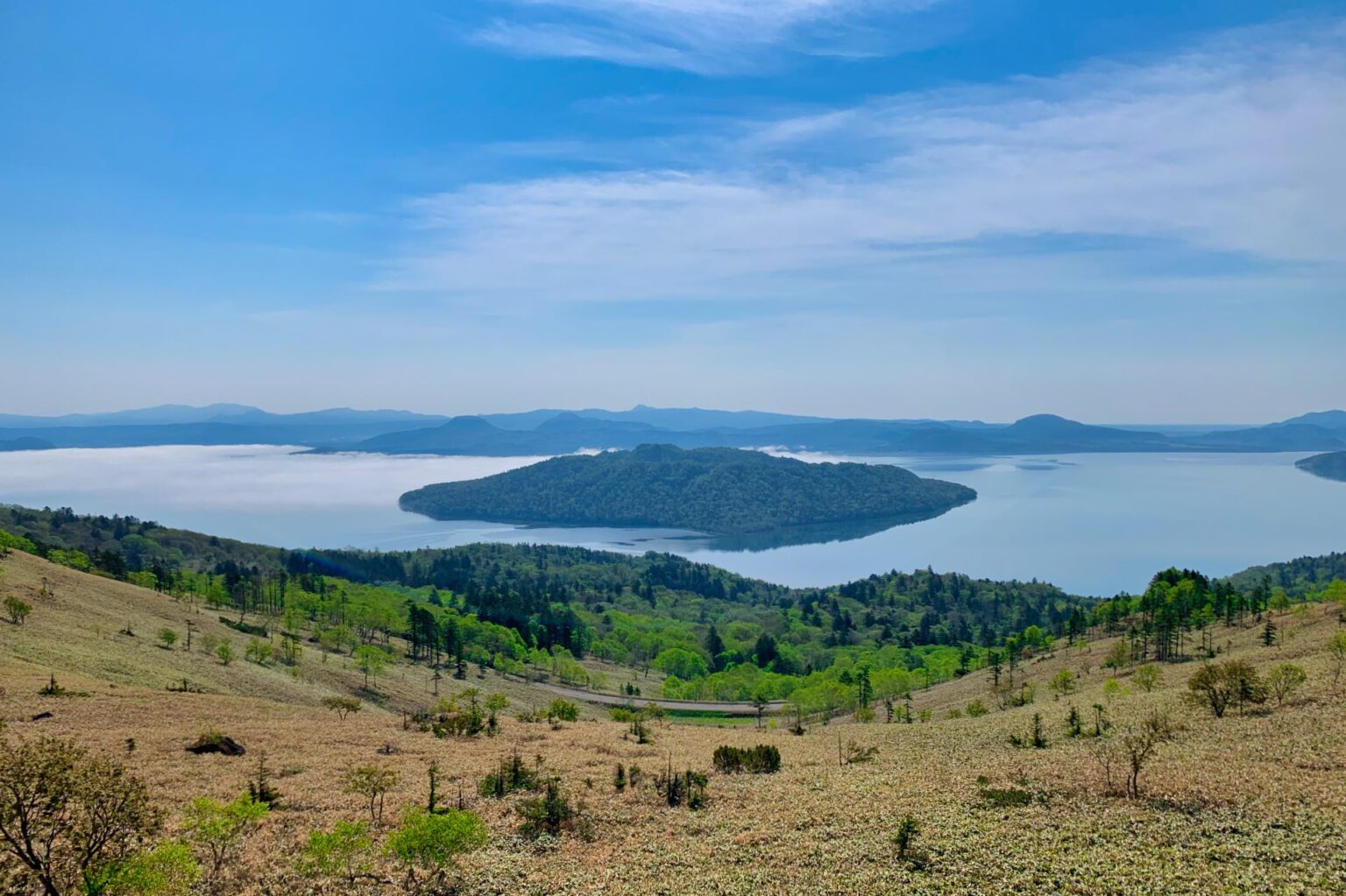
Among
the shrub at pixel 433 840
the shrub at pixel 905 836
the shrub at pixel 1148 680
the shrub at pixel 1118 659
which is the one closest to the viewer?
the shrub at pixel 433 840

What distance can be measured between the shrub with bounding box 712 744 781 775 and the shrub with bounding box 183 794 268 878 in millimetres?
22205

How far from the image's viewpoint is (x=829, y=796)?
112ft

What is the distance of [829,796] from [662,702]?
77721 mm

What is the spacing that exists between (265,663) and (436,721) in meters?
31.4

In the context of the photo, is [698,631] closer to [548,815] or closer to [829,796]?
[829,796]

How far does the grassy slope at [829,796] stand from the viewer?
2462cm

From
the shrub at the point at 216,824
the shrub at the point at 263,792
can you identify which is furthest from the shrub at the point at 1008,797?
the shrub at the point at 263,792

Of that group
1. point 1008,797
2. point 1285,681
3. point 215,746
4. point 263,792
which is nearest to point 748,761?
point 1008,797

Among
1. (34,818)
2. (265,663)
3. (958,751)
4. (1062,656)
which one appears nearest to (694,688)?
(1062,656)

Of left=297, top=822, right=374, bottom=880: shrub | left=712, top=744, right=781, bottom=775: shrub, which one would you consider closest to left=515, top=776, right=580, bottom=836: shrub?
left=297, top=822, right=374, bottom=880: shrub

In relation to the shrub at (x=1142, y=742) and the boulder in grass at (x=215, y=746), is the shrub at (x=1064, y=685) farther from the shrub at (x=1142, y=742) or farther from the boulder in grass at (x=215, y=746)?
the boulder in grass at (x=215, y=746)

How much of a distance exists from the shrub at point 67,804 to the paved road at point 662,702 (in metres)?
84.0

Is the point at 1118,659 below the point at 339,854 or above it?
below

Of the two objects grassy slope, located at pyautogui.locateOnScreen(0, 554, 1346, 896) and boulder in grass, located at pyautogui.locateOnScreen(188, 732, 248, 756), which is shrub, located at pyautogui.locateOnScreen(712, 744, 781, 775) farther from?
boulder in grass, located at pyautogui.locateOnScreen(188, 732, 248, 756)
